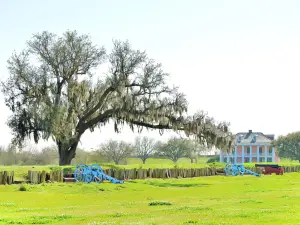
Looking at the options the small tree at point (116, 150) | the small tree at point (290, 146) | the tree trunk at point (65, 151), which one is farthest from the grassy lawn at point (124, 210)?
the small tree at point (290, 146)

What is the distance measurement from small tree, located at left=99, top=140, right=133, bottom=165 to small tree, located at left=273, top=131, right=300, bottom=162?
121 feet

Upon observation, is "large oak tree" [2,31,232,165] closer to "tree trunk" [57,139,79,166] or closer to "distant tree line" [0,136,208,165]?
"tree trunk" [57,139,79,166]

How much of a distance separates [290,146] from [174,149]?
27.0 metres

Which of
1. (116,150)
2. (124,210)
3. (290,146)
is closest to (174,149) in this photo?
(116,150)

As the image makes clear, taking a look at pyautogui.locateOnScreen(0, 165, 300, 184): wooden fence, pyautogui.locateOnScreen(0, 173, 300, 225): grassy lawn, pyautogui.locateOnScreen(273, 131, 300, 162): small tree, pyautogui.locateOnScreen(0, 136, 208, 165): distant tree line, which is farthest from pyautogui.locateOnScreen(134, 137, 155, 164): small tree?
pyautogui.locateOnScreen(0, 173, 300, 225): grassy lawn

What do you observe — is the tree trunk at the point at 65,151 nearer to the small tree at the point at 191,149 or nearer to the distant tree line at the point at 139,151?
the distant tree line at the point at 139,151

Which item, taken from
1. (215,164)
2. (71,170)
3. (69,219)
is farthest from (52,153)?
(69,219)

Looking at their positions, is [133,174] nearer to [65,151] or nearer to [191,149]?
[65,151]

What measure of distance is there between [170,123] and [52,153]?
138 feet

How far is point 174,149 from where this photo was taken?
123 meters

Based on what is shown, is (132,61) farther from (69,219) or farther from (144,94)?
(69,219)

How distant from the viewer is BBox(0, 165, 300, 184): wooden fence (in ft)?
102

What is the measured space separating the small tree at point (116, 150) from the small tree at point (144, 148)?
741 cm

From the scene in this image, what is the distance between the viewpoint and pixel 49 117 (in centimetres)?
4319
